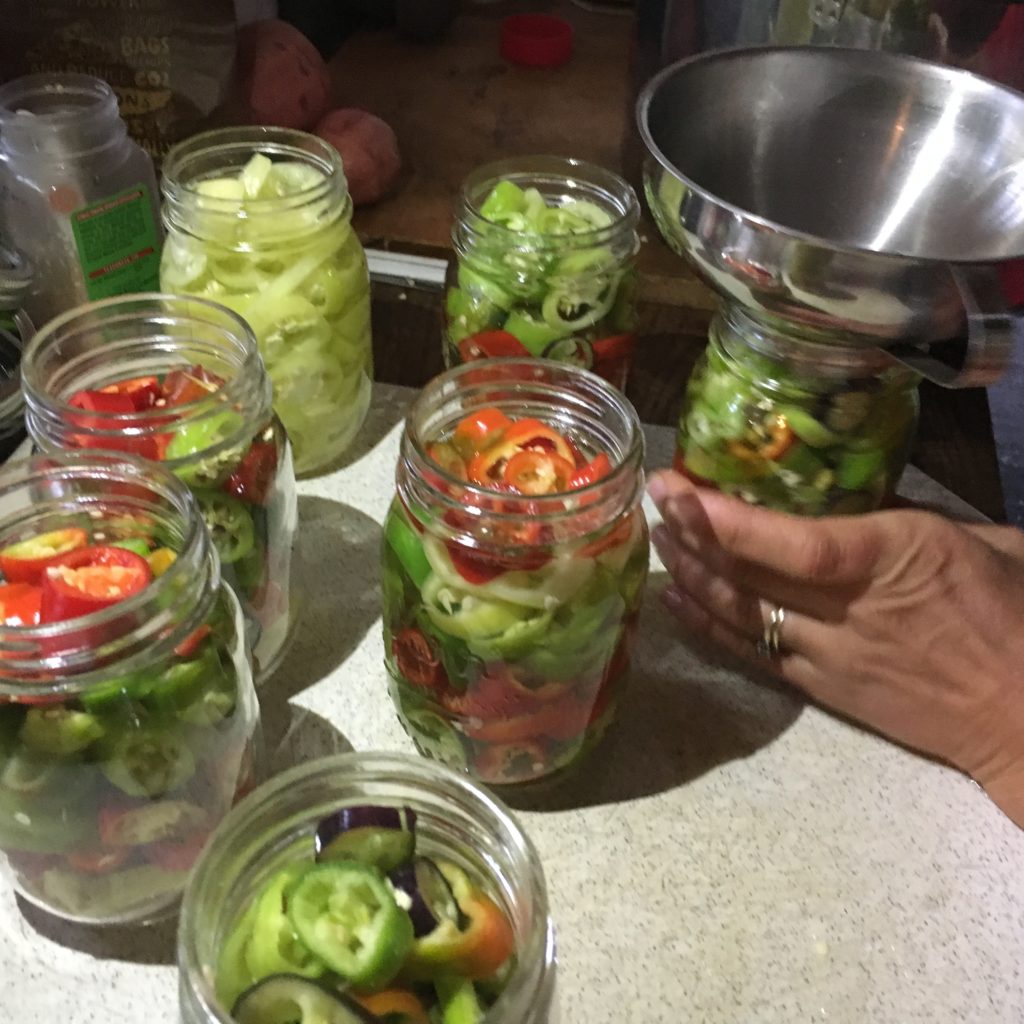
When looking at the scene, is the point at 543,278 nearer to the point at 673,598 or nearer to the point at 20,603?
the point at 673,598

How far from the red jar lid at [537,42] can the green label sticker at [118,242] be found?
589 millimetres

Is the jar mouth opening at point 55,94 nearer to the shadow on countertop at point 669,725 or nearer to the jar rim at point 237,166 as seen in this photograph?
the jar rim at point 237,166

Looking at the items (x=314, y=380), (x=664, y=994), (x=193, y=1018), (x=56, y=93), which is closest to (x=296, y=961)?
(x=193, y=1018)

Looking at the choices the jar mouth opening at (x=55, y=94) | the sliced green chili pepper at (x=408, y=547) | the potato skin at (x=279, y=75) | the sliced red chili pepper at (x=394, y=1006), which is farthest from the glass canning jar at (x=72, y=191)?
the sliced red chili pepper at (x=394, y=1006)

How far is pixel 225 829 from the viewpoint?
16.6 inches

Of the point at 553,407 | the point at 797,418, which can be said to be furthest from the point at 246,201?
the point at 797,418

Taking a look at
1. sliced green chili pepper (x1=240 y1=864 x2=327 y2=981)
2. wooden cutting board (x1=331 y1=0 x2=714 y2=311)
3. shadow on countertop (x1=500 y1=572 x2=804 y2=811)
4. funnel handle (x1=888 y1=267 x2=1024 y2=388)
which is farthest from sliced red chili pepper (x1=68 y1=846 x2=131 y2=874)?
wooden cutting board (x1=331 y1=0 x2=714 y2=311)

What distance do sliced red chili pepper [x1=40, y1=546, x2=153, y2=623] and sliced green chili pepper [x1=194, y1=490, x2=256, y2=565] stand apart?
0.08 m

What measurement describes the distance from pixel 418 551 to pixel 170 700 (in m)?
0.14

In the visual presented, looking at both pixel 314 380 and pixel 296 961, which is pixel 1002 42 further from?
pixel 296 961

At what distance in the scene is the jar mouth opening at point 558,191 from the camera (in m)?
0.70

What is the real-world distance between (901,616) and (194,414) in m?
0.42

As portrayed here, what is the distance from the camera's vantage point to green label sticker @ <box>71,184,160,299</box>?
0.79 m

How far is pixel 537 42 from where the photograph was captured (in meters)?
1.24
